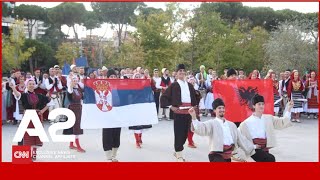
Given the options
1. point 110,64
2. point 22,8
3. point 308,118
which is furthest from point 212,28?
point 22,8

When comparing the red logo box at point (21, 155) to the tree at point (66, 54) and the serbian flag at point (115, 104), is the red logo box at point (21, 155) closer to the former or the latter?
the serbian flag at point (115, 104)

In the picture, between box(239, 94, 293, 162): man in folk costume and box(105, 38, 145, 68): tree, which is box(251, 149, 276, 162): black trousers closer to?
box(239, 94, 293, 162): man in folk costume

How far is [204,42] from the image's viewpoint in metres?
27.3

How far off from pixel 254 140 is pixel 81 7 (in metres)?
44.0

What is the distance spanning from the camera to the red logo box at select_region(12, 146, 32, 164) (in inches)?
241

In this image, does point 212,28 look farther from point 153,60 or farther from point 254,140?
point 254,140

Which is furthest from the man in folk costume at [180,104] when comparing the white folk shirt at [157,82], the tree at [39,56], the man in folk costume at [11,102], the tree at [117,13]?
the tree at [117,13]

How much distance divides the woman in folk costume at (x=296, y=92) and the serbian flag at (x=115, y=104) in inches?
266

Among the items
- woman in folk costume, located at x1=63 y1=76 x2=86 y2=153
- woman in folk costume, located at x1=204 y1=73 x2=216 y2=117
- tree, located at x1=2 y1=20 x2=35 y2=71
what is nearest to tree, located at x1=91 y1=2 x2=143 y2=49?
tree, located at x1=2 y1=20 x2=35 y2=71

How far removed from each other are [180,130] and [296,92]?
688 cm

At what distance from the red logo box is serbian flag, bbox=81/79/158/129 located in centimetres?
102

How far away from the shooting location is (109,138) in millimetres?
7062

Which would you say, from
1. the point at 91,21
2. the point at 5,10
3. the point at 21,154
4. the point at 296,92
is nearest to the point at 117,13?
the point at 91,21

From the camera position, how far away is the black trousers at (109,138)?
705 cm
